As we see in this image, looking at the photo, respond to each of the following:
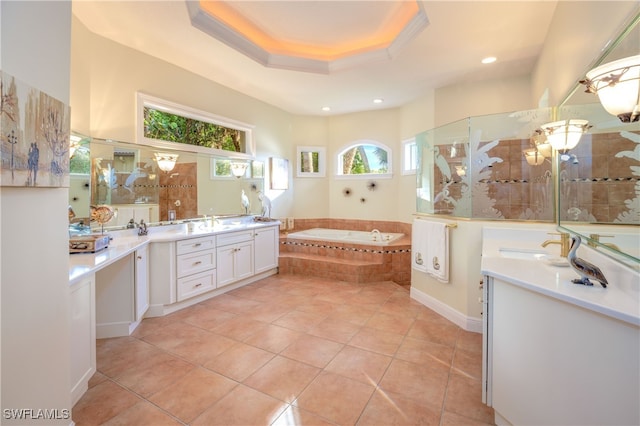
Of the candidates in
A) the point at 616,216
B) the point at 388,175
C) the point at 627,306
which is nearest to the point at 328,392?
the point at 627,306

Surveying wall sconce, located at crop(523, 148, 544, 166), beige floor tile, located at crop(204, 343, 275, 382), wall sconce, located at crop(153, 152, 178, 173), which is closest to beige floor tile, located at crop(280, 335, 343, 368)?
beige floor tile, located at crop(204, 343, 275, 382)

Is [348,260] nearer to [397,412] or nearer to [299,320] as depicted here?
[299,320]

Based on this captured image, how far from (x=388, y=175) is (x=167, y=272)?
3907mm

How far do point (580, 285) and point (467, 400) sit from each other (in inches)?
38.6

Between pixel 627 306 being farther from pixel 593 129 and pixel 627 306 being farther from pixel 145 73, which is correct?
pixel 145 73

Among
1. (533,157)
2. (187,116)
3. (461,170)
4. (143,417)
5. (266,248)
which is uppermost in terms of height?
(187,116)

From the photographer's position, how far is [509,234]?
8.46 ft

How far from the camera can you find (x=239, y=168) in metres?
4.51

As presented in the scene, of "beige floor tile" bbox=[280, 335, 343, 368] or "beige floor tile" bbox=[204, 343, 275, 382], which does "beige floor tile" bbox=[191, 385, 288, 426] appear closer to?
"beige floor tile" bbox=[204, 343, 275, 382]

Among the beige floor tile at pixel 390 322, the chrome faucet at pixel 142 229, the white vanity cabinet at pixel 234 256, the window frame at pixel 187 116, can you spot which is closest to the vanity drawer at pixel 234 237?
the white vanity cabinet at pixel 234 256

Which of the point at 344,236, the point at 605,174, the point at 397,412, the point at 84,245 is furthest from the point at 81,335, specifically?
the point at 344,236

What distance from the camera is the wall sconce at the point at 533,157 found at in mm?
2914

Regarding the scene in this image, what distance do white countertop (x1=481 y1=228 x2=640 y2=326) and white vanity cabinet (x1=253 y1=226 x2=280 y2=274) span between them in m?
3.00

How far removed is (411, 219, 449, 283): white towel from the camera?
2.98 meters
